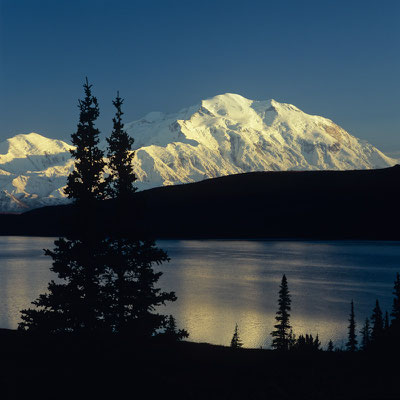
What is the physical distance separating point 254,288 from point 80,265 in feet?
284

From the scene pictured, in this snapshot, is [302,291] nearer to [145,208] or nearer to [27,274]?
[27,274]

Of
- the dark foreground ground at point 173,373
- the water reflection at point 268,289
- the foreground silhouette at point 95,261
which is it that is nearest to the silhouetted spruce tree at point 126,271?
the foreground silhouette at point 95,261

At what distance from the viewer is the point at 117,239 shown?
2941cm

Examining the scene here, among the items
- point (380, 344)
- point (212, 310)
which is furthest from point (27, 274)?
point (380, 344)

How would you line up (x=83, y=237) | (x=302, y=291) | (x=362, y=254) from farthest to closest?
(x=362, y=254), (x=302, y=291), (x=83, y=237)

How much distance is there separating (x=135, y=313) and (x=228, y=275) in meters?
106

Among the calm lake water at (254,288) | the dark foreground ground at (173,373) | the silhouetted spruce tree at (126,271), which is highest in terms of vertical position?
the silhouetted spruce tree at (126,271)

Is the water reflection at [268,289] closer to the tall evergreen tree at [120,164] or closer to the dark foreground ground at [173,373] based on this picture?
the tall evergreen tree at [120,164]

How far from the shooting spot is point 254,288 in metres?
111

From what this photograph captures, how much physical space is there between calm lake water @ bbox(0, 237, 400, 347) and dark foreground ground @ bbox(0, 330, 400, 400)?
132 feet

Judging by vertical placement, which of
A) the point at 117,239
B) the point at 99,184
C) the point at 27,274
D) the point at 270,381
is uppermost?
the point at 99,184

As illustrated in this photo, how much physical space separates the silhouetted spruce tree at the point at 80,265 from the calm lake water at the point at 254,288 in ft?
122

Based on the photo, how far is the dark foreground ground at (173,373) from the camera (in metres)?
17.2

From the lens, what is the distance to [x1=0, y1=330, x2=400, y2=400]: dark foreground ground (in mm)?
17188
